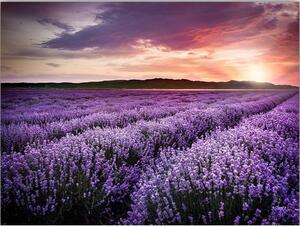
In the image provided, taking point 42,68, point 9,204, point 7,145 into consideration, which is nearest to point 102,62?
point 42,68

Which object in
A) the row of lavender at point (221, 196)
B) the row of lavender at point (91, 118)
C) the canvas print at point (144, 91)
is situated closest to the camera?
the row of lavender at point (221, 196)

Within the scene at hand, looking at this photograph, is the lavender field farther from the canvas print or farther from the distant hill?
the distant hill

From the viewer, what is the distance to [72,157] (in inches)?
101

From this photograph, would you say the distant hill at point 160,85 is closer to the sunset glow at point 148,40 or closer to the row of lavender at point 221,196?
the sunset glow at point 148,40

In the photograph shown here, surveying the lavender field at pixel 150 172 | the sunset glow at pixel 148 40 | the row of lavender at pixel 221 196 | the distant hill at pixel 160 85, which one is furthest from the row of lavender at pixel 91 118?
the row of lavender at pixel 221 196

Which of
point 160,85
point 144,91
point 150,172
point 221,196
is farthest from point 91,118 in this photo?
point 221,196

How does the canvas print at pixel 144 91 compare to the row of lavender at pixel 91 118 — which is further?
the row of lavender at pixel 91 118

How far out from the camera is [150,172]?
2.76 meters

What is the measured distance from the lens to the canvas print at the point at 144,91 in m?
2.23

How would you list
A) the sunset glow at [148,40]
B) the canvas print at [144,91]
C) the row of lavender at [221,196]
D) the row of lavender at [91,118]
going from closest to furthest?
the row of lavender at [221,196]
the canvas print at [144,91]
the sunset glow at [148,40]
the row of lavender at [91,118]

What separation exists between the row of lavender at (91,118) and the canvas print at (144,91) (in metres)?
0.03

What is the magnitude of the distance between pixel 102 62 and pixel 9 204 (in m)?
1.35

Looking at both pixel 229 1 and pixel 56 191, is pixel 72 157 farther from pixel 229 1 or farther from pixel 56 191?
pixel 229 1

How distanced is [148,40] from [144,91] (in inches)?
29.0
